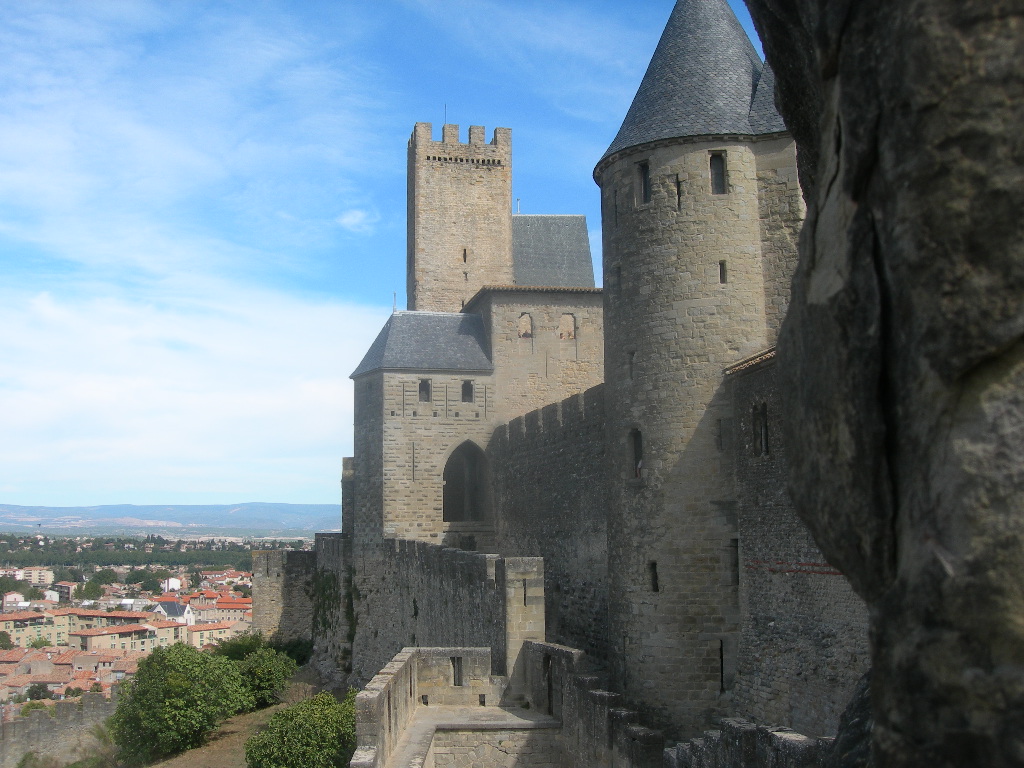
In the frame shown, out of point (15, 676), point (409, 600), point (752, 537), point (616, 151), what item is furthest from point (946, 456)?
point (15, 676)

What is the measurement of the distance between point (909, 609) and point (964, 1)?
1.78m

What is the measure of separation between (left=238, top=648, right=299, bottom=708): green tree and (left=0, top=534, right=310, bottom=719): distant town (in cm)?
528

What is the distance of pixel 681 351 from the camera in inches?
575

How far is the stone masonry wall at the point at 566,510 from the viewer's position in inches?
745

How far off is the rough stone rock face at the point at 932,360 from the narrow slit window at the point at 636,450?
11.3 metres

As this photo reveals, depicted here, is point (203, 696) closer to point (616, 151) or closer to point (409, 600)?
point (409, 600)

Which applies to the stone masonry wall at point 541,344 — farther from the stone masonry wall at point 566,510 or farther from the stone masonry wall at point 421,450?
the stone masonry wall at point 566,510

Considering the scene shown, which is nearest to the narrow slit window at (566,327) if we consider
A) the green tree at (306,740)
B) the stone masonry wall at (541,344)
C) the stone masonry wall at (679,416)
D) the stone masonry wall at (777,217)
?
the stone masonry wall at (541,344)

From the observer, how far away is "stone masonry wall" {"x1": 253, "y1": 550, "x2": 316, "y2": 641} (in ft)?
116

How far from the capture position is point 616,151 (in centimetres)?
1556

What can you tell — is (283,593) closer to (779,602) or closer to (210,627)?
(779,602)

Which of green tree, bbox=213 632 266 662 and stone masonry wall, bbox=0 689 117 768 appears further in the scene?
stone masonry wall, bbox=0 689 117 768

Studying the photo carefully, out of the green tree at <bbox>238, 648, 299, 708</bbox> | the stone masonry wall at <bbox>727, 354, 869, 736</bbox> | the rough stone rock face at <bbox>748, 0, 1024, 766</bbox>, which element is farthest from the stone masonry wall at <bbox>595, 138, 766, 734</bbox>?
the green tree at <bbox>238, 648, 299, 708</bbox>

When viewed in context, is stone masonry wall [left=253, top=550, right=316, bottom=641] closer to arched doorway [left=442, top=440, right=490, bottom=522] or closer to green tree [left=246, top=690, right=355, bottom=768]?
arched doorway [left=442, top=440, right=490, bottom=522]
